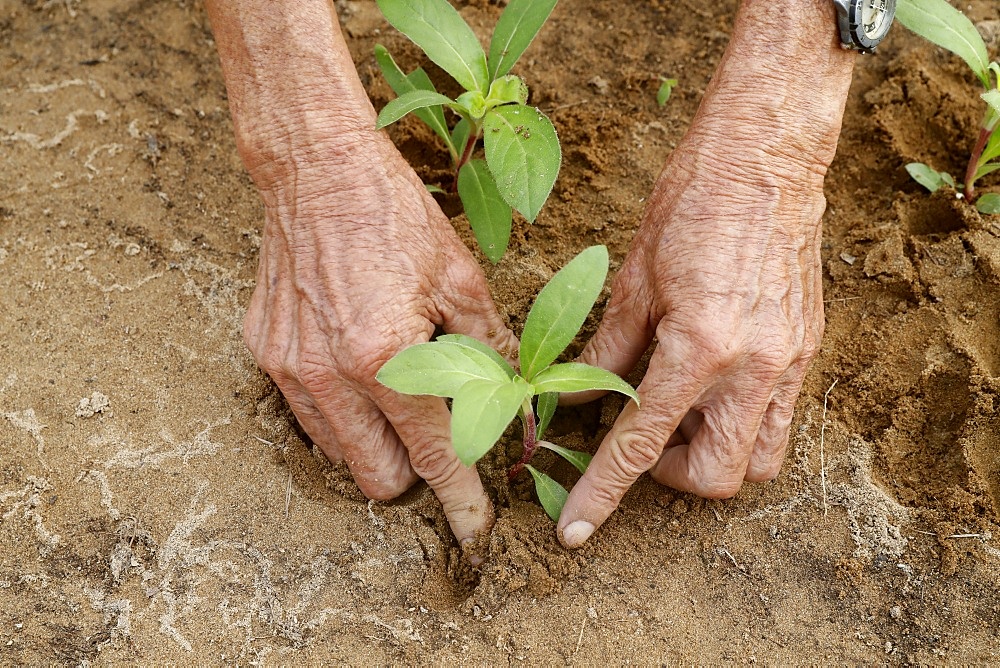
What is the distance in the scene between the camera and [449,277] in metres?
1.96

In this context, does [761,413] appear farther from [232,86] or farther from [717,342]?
[232,86]

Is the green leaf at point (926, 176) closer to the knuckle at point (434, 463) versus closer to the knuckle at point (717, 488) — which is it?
the knuckle at point (717, 488)

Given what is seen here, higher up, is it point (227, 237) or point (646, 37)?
point (646, 37)

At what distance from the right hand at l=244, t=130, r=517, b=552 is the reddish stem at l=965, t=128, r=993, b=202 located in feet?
4.73

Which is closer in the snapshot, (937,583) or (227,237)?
(937,583)

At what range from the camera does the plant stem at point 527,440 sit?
183 cm

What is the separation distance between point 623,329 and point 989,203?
4.02 ft

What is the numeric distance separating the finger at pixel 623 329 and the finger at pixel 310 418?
2.04 ft

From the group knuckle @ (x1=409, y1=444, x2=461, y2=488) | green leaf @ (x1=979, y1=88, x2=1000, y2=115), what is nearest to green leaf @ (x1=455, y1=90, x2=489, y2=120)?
knuckle @ (x1=409, y1=444, x2=461, y2=488)

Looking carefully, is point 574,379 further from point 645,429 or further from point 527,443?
point 527,443

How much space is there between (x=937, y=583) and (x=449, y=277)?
1305 millimetres

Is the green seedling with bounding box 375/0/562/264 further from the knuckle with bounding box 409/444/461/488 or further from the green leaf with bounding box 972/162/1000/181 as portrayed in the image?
the green leaf with bounding box 972/162/1000/181

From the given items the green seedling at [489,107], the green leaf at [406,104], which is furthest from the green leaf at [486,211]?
the green leaf at [406,104]

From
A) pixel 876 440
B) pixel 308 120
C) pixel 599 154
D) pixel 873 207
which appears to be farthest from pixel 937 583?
pixel 308 120
